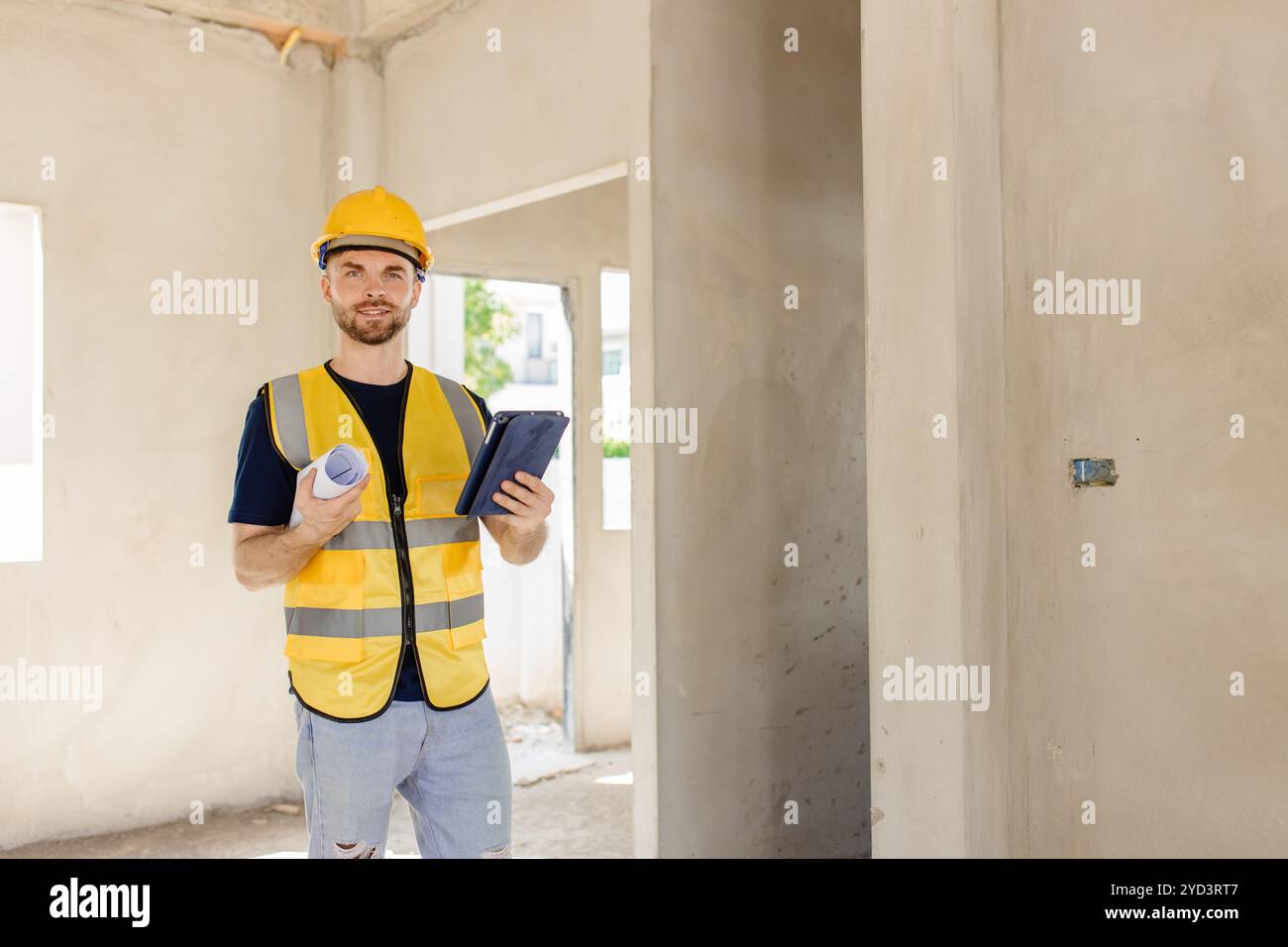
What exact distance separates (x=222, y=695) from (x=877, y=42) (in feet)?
11.7

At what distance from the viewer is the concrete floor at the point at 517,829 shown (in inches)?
154

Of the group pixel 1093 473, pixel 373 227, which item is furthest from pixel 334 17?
pixel 1093 473

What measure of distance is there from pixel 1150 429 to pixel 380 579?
151cm

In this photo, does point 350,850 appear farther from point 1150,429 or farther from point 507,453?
point 1150,429

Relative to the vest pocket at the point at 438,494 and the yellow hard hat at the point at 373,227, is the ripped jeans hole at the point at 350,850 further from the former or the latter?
the yellow hard hat at the point at 373,227

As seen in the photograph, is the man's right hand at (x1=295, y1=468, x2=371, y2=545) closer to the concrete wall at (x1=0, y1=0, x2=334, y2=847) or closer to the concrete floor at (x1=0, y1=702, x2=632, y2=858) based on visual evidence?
the concrete floor at (x1=0, y1=702, x2=632, y2=858)

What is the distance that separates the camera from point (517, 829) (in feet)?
13.9

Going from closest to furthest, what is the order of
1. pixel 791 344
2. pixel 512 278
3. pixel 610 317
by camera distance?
pixel 791 344, pixel 512 278, pixel 610 317

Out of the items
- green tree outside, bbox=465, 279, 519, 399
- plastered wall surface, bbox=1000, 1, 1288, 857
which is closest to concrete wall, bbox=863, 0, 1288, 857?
plastered wall surface, bbox=1000, 1, 1288, 857

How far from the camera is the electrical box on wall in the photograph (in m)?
2.15

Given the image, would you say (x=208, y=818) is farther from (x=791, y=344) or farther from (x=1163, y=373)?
(x=1163, y=373)

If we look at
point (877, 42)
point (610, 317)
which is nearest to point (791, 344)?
point (877, 42)

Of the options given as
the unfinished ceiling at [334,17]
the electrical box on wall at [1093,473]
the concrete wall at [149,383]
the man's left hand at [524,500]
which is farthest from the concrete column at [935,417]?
the concrete wall at [149,383]

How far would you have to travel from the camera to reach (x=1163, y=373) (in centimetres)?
207
